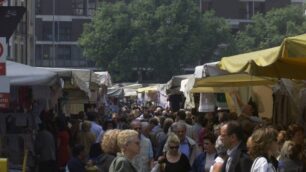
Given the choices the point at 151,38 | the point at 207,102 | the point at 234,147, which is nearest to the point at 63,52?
the point at 151,38

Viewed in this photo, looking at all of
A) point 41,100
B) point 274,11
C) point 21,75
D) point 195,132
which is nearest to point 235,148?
point 21,75

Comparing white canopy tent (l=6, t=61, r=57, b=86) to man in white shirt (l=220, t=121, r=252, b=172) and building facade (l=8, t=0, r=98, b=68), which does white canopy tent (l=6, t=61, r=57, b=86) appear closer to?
man in white shirt (l=220, t=121, r=252, b=172)

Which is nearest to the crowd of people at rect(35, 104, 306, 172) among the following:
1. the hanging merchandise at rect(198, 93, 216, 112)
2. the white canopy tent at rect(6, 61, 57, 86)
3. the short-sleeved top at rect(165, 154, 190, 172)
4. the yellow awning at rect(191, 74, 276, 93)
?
the short-sleeved top at rect(165, 154, 190, 172)

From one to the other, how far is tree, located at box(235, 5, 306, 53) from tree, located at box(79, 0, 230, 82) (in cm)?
270

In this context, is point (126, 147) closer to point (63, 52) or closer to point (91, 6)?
point (63, 52)

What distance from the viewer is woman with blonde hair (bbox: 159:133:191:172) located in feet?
39.5

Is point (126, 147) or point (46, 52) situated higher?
point (126, 147)

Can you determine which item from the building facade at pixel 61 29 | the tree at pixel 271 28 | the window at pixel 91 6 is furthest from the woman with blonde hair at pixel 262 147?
the window at pixel 91 6

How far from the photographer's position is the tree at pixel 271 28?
81250 mm

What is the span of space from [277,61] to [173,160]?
1.89 meters

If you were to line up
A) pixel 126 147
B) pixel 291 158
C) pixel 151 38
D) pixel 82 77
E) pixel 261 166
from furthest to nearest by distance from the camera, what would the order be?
pixel 151 38, pixel 82 77, pixel 291 158, pixel 126 147, pixel 261 166

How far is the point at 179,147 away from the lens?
1288 cm

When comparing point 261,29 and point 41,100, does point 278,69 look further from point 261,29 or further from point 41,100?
point 261,29

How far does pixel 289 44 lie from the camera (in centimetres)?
968
